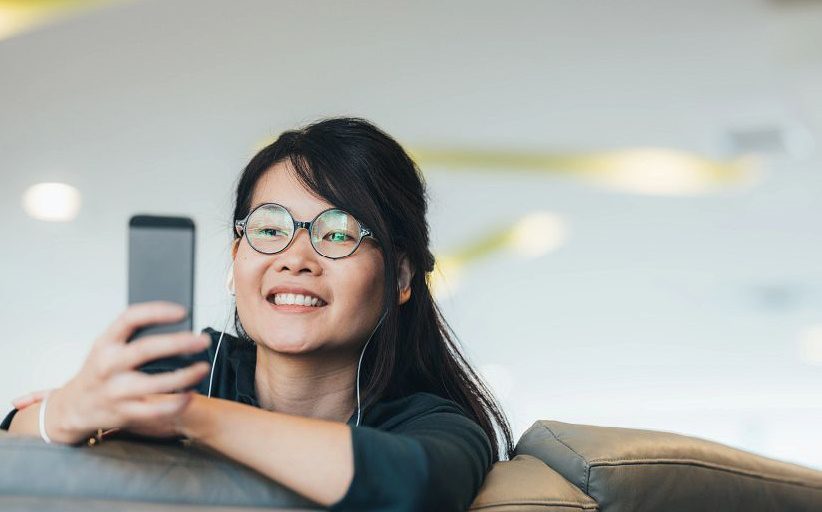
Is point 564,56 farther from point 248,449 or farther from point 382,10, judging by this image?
point 248,449

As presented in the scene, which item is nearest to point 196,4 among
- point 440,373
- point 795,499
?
point 440,373

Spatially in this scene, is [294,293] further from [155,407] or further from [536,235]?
[536,235]

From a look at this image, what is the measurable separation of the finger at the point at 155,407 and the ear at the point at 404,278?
0.90 meters

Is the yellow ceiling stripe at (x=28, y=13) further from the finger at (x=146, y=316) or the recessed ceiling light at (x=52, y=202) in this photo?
the finger at (x=146, y=316)

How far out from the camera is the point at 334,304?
1.73 meters

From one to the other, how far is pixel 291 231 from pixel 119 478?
2.46ft

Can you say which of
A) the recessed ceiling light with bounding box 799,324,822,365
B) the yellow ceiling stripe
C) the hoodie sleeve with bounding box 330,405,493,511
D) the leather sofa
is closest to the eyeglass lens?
the leather sofa

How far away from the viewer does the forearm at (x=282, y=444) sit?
110cm

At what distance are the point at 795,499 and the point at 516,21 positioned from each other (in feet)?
14.8

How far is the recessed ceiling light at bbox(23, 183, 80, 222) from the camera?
5246 mm

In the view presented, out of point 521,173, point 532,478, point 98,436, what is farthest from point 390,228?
point 521,173

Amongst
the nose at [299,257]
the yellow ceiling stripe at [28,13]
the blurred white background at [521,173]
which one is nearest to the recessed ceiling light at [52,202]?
the blurred white background at [521,173]

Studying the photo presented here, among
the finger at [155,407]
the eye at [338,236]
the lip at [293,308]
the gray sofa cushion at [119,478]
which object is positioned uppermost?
the eye at [338,236]

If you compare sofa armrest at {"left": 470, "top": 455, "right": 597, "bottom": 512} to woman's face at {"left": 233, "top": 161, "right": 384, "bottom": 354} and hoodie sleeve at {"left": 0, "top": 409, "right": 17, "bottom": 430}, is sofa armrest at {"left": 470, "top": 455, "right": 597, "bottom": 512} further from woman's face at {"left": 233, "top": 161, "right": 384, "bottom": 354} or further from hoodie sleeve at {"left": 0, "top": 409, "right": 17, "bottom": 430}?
hoodie sleeve at {"left": 0, "top": 409, "right": 17, "bottom": 430}
